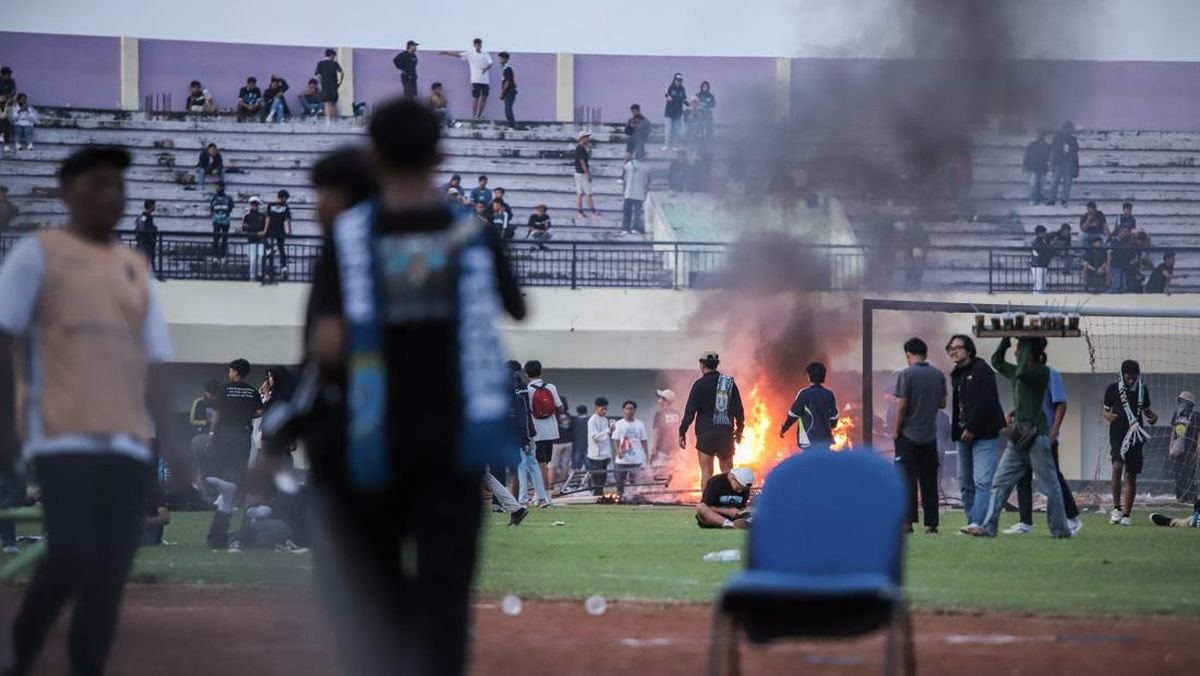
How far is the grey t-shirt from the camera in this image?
17656 mm

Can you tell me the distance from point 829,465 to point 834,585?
30.5 inches

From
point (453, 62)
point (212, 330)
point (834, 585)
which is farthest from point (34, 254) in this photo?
point (453, 62)

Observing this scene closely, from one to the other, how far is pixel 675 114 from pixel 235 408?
2143 cm

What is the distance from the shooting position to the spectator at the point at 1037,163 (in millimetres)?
36656

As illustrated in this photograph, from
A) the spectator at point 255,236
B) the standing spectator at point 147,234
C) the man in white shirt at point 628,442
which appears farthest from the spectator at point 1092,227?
the standing spectator at point 147,234

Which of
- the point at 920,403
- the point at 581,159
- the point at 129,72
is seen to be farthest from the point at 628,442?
Answer: the point at 129,72

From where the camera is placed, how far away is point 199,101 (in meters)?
40.0

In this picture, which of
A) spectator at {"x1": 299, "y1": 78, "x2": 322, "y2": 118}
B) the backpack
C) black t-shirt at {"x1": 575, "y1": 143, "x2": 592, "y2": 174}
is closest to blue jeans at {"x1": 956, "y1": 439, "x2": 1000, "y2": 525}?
the backpack

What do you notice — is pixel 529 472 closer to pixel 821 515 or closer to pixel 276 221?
pixel 276 221

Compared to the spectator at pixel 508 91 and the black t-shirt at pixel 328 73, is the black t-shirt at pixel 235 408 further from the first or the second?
the spectator at pixel 508 91

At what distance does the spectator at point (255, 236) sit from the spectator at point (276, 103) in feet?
21.2

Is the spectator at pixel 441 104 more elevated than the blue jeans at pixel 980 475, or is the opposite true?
the spectator at pixel 441 104

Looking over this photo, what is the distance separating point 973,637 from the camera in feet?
30.6

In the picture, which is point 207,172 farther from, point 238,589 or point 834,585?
point 834,585
